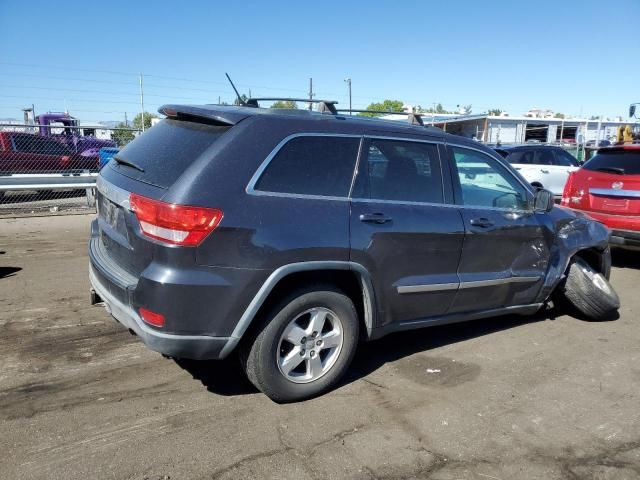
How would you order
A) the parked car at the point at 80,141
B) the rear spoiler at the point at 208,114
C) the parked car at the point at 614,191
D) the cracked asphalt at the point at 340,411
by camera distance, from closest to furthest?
the cracked asphalt at the point at 340,411 < the rear spoiler at the point at 208,114 < the parked car at the point at 614,191 < the parked car at the point at 80,141

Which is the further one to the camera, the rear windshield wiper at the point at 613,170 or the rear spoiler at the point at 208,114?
the rear windshield wiper at the point at 613,170

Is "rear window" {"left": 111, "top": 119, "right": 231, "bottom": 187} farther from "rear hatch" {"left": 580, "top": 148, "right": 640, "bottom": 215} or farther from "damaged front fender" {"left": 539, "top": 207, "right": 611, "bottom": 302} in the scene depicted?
"rear hatch" {"left": 580, "top": 148, "right": 640, "bottom": 215}

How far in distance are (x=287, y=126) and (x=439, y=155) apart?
Result: 131 centimetres

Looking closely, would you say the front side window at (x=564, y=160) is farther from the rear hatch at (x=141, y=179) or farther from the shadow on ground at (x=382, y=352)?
the rear hatch at (x=141, y=179)

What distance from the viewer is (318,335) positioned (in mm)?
3477

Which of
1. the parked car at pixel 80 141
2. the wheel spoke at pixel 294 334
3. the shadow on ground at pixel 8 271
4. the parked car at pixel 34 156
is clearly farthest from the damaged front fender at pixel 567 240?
the parked car at pixel 34 156

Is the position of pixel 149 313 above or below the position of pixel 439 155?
below

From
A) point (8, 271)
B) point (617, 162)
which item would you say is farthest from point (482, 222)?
point (8, 271)

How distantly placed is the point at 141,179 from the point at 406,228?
5.82 ft

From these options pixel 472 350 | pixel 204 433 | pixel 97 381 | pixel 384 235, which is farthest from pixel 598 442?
pixel 97 381

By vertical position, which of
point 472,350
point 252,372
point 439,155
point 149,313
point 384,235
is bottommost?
point 472,350

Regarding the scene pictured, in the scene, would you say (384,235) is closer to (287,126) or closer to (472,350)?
(287,126)

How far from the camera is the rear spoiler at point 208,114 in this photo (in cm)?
333

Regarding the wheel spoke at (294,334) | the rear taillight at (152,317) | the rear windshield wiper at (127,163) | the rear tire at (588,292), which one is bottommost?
the rear tire at (588,292)
